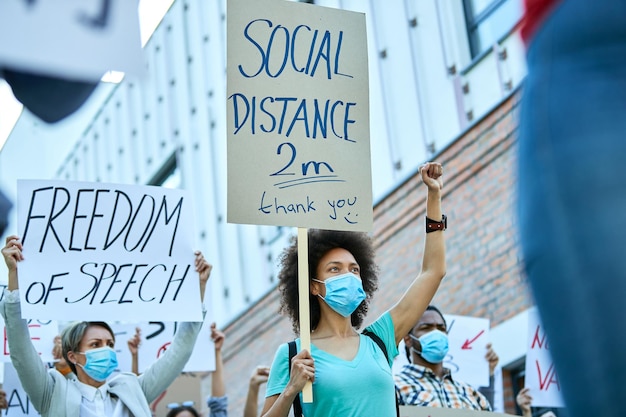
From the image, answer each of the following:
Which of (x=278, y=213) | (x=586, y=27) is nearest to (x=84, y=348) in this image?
(x=278, y=213)

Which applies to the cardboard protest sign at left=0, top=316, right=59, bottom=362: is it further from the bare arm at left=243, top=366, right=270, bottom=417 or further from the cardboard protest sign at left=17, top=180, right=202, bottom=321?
the bare arm at left=243, top=366, right=270, bottom=417

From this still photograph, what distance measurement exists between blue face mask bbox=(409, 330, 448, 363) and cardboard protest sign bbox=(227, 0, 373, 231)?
1726 mm

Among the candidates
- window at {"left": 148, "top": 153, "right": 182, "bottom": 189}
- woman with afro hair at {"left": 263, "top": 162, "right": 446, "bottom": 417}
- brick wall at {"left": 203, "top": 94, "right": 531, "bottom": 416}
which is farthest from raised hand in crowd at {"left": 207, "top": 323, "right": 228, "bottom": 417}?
window at {"left": 148, "top": 153, "right": 182, "bottom": 189}

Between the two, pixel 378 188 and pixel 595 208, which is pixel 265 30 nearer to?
pixel 595 208

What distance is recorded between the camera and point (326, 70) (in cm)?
422

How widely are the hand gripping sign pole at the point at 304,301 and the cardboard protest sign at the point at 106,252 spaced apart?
5.09ft

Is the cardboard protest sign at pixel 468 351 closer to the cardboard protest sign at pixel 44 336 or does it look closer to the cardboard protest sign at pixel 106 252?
the cardboard protest sign at pixel 106 252

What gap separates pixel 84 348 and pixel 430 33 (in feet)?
24.4

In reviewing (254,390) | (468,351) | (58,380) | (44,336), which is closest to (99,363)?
(58,380)


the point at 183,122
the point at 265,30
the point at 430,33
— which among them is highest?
the point at 183,122

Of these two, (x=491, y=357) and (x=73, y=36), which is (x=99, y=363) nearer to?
(x=73, y=36)

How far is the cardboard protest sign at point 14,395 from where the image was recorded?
21.7 feet

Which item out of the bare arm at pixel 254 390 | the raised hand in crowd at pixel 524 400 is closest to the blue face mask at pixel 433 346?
the bare arm at pixel 254 390

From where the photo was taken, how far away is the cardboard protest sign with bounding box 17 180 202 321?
5.24 meters
